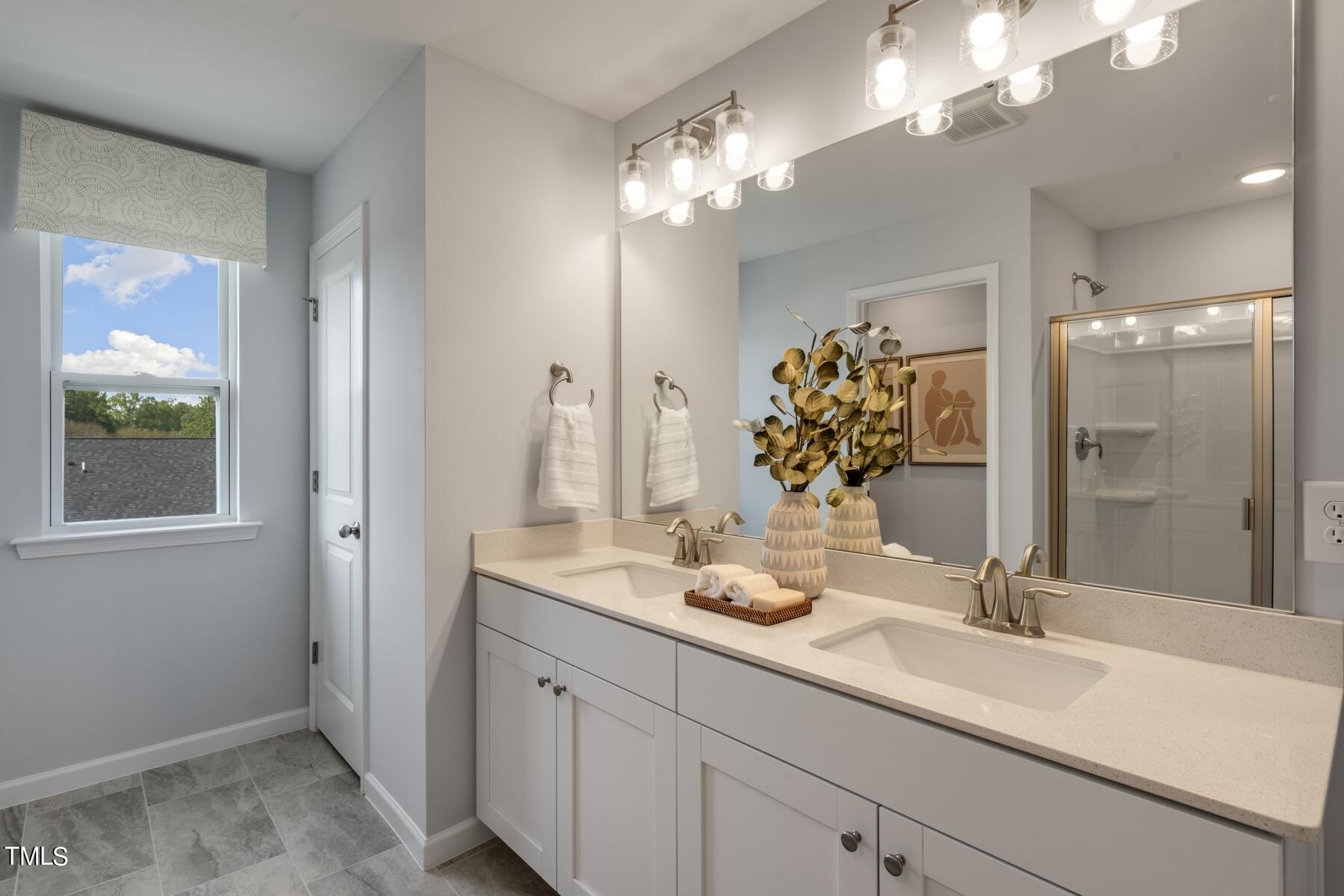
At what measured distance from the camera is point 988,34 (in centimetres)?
138

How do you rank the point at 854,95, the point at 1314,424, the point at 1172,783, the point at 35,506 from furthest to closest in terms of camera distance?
the point at 35,506
the point at 854,95
the point at 1314,424
the point at 1172,783

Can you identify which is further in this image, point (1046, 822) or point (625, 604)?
point (625, 604)

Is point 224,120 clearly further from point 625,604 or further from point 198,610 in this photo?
point 625,604

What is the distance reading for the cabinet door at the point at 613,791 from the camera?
1.41 m

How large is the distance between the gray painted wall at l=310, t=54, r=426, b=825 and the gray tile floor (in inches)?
6.6

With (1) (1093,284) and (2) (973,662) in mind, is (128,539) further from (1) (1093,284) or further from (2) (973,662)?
(1) (1093,284)

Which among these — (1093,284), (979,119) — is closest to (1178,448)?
(1093,284)

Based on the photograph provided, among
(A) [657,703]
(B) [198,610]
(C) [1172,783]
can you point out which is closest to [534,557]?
(A) [657,703]

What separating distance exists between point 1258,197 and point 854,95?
0.91 metres

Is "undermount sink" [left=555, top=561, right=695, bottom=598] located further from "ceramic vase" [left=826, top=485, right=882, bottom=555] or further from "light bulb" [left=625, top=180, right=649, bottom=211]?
"light bulb" [left=625, top=180, right=649, bottom=211]

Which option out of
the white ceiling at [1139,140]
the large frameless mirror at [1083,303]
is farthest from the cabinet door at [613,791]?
the white ceiling at [1139,140]

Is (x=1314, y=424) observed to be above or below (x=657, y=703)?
above

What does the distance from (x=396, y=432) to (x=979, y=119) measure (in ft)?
5.87

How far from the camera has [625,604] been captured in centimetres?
160
